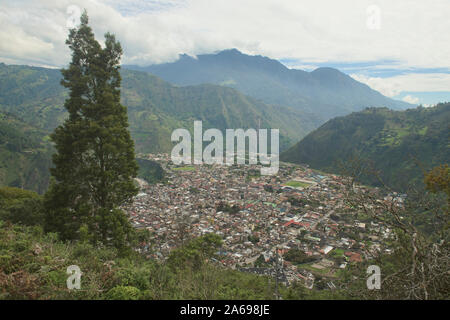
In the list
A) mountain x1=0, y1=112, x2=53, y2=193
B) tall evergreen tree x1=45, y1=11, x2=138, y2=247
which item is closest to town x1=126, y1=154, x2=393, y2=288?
tall evergreen tree x1=45, y1=11, x2=138, y2=247

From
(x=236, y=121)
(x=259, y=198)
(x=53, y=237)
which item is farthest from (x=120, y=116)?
(x=236, y=121)

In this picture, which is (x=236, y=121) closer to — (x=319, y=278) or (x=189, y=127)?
(x=189, y=127)

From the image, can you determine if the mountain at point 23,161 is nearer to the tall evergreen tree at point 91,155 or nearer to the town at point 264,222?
the town at point 264,222

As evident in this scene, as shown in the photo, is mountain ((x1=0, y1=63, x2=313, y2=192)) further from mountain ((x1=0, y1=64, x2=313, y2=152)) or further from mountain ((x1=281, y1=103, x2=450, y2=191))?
mountain ((x1=281, y1=103, x2=450, y2=191))

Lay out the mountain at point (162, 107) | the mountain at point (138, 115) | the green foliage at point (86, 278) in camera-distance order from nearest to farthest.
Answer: the green foliage at point (86, 278) < the mountain at point (138, 115) < the mountain at point (162, 107)

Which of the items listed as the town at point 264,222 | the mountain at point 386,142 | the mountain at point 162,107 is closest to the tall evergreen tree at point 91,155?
the town at point 264,222
